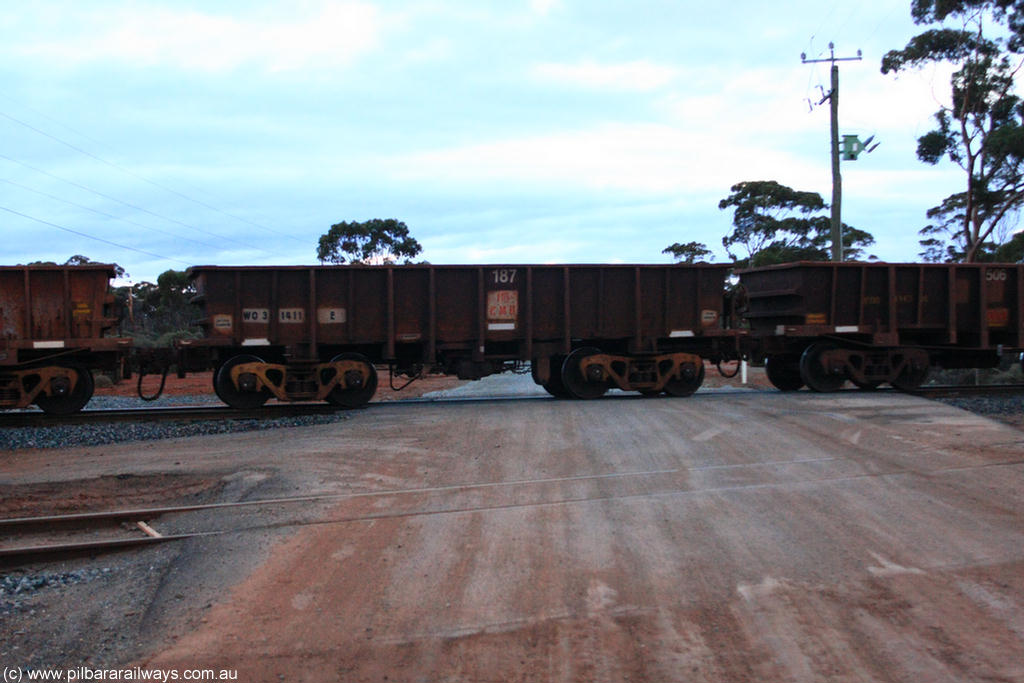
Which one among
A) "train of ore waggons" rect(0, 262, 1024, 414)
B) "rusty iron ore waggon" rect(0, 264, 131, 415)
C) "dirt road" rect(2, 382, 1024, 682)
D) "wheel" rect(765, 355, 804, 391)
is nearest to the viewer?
"dirt road" rect(2, 382, 1024, 682)

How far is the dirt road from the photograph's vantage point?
4.44m

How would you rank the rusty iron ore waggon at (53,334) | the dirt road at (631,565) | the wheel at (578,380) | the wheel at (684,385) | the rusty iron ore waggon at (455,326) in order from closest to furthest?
the dirt road at (631,565), the rusty iron ore waggon at (53,334), the rusty iron ore waggon at (455,326), the wheel at (578,380), the wheel at (684,385)

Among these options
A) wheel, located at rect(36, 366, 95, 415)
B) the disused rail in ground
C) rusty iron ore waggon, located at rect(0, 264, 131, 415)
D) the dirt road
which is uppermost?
rusty iron ore waggon, located at rect(0, 264, 131, 415)

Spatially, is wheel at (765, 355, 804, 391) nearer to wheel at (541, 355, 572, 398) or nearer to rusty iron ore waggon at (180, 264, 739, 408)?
rusty iron ore waggon at (180, 264, 739, 408)

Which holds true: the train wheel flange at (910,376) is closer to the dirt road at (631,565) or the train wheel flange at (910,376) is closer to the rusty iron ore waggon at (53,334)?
the dirt road at (631,565)

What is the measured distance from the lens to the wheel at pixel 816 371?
53.9 feet

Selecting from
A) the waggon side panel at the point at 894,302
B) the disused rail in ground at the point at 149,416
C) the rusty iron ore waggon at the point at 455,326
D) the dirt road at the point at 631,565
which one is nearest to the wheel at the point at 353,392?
the rusty iron ore waggon at the point at 455,326

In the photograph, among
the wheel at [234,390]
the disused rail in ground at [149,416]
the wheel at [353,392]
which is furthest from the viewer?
the wheel at [353,392]

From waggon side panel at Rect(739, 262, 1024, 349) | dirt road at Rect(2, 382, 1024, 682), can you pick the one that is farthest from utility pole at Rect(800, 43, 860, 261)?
dirt road at Rect(2, 382, 1024, 682)

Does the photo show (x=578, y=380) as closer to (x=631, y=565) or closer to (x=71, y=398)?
(x=71, y=398)

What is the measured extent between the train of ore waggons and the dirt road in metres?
5.16

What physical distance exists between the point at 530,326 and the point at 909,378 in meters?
7.93

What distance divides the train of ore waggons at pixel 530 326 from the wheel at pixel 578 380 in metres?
0.03

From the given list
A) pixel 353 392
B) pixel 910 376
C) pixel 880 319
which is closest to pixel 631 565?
pixel 353 392
